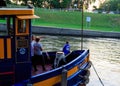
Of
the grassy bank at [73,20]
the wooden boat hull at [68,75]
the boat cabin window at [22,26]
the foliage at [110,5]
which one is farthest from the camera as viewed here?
the foliage at [110,5]

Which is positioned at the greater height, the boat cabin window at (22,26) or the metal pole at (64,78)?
the boat cabin window at (22,26)

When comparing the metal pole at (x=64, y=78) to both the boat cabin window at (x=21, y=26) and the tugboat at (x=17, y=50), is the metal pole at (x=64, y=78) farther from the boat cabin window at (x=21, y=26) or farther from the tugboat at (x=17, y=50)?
the boat cabin window at (x=21, y=26)

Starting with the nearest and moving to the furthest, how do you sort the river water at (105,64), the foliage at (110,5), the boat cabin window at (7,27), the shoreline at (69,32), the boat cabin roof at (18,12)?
the boat cabin roof at (18,12) < the boat cabin window at (7,27) < the river water at (105,64) < the shoreline at (69,32) < the foliage at (110,5)

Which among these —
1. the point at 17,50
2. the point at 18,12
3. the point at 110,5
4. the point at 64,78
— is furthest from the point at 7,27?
the point at 110,5

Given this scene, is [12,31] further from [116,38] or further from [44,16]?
[44,16]

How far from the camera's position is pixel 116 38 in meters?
42.8

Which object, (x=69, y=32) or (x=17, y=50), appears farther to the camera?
(x=69, y=32)

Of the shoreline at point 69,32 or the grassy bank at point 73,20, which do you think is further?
the grassy bank at point 73,20

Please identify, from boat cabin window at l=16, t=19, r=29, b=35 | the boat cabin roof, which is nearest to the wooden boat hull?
boat cabin window at l=16, t=19, r=29, b=35

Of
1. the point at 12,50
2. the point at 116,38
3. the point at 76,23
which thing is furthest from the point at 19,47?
the point at 76,23

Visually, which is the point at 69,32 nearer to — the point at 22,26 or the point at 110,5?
the point at 22,26

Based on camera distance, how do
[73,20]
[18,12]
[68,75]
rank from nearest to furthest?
[18,12] < [68,75] < [73,20]

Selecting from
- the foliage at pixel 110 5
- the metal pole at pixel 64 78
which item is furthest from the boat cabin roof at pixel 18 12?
the foliage at pixel 110 5

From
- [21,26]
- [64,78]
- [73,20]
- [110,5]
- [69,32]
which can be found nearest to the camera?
[21,26]
